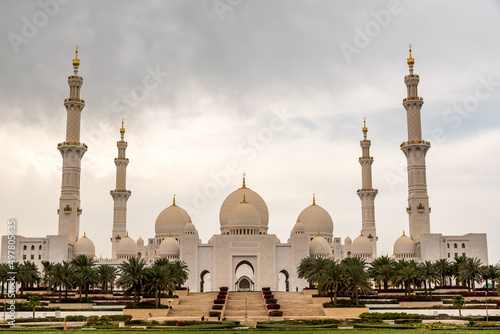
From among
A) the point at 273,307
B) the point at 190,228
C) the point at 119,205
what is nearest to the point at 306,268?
the point at 273,307

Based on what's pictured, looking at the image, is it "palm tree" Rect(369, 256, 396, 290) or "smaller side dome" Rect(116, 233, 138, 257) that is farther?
"smaller side dome" Rect(116, 233, 138, 257)

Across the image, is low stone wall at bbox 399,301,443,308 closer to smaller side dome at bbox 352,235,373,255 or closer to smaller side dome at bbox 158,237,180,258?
smaller side dome at bbox 352,235,373,255

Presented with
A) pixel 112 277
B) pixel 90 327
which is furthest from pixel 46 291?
pixel 90 327

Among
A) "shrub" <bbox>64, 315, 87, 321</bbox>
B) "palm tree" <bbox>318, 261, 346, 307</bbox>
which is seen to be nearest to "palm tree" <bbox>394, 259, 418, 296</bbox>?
"palm tree" <bbox>318, 261, 346, 307</bbox>

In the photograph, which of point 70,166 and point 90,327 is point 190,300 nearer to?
point 90,327

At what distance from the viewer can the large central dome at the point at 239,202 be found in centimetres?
7262

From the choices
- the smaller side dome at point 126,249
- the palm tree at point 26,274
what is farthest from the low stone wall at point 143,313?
the smaller side dome at point 126,249

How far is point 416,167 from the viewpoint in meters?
71.0

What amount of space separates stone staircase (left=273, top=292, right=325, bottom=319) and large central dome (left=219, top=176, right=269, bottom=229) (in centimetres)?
1861

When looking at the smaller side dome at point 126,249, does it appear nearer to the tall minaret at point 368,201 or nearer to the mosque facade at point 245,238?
the mosque facade at point 245,238

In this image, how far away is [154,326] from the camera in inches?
1436

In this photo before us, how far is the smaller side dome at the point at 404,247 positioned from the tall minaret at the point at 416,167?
0.79 m

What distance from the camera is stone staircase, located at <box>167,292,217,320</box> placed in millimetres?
45312

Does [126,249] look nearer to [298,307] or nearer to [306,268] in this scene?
[306,268]
